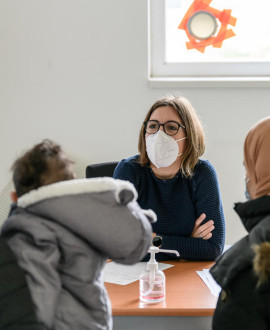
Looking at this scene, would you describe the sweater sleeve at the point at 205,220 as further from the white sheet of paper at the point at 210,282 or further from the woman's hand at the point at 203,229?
the white sheet of paper at the point at 210,282

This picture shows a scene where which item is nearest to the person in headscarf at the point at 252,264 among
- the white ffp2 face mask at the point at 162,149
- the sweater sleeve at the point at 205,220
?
the sweater sleeve at the point at 205,220

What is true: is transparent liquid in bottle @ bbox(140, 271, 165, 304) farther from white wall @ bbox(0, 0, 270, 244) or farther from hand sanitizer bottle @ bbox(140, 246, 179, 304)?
white wall @ bbox(0, 0, 270, 244)

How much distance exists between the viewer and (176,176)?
7.84 ft

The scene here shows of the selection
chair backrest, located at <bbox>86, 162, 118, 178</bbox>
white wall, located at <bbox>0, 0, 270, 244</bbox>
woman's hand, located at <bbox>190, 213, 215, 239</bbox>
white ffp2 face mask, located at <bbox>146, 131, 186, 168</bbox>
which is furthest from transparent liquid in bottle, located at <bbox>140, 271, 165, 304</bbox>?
white wall, located at <bbox>0, 0, 270, 244</bbox>

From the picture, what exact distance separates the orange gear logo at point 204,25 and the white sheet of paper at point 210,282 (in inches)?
72.3

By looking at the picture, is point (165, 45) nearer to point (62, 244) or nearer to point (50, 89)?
point (50, 89)

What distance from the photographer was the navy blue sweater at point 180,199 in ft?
7.47

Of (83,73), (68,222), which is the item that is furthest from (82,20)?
(68,222)

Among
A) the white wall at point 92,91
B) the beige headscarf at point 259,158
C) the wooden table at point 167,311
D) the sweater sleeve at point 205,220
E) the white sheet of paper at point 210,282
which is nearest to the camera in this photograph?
the beige headscarf at point 259,158

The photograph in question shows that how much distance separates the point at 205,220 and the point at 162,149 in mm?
379

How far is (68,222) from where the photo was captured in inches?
47.8

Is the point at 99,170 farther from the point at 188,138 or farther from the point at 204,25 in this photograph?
the point at 204,25

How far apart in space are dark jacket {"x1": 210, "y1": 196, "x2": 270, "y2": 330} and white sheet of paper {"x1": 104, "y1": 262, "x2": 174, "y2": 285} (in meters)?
0.46

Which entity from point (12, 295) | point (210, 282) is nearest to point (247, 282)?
point (210, 282)
